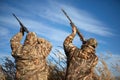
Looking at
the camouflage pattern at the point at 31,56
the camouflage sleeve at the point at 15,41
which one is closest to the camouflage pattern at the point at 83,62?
the camouflage pattern at the point at 31,56

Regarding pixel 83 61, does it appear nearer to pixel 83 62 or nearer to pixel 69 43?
pixel 83 62

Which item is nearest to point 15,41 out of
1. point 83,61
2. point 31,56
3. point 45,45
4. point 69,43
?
point 31,56

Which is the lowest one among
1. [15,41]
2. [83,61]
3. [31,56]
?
[31,56]

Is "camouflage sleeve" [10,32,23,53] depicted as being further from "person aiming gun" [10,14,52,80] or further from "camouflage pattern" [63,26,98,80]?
"camouflage pattern" [63,26,98,80]

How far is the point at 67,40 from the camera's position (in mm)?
11680

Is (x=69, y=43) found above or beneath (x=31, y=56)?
above

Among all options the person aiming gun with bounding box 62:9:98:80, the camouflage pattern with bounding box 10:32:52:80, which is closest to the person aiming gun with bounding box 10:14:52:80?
the camouflage pattern with bounding box 10:32:52:80

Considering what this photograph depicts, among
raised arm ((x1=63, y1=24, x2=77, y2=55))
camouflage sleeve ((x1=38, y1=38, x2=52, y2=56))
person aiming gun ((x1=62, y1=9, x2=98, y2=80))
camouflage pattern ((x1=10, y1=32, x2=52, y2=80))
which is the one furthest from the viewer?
camouflage sleeve ((x1=38, y1=38, x2=52, y2=56))

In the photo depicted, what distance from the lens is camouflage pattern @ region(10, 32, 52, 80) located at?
1185 cm

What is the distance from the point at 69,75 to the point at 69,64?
445 mm

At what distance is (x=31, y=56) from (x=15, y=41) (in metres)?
1.23

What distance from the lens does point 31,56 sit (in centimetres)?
1199

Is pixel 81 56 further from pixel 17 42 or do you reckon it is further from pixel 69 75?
pixel 17 42

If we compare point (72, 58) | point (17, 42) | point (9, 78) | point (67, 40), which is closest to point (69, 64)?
point (72, 58)
